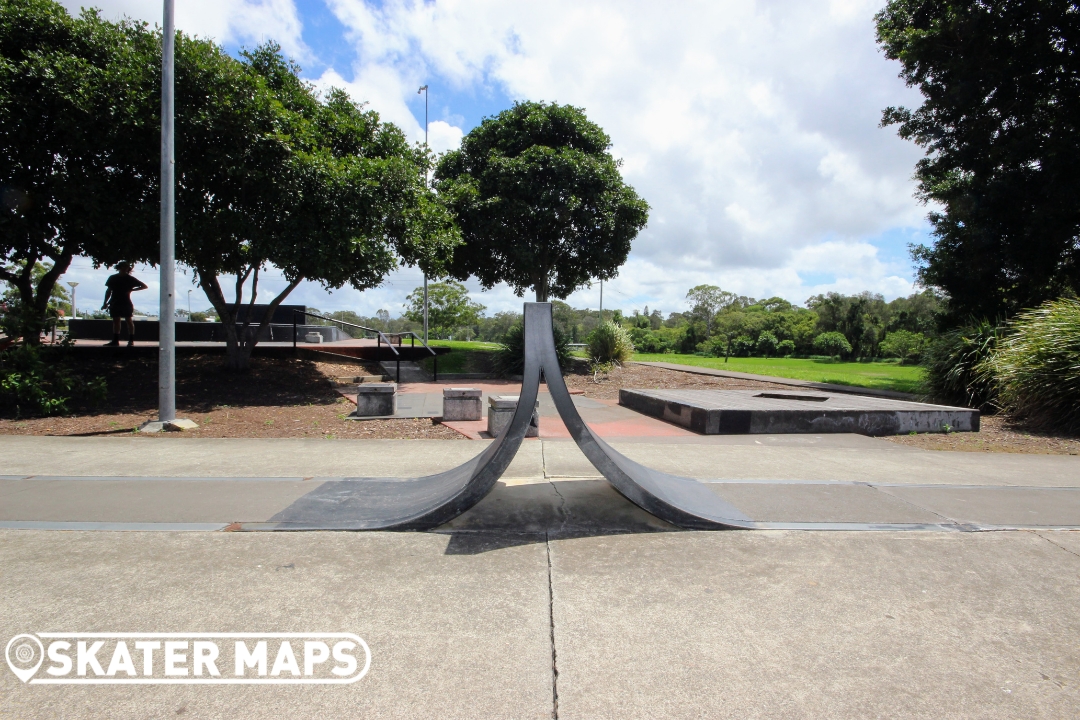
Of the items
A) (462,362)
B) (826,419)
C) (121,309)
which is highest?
(121,309)

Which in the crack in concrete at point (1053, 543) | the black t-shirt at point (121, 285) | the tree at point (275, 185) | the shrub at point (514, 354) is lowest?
the crack in concrete at point (1053, 543)

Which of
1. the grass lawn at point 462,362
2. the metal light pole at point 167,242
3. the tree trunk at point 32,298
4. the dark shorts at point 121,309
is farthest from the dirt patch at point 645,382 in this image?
the tree trunk at point 32,298

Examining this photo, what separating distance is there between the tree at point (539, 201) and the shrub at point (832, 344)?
35737 mm

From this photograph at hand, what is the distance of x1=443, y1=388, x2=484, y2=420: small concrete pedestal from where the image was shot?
898 centimetres

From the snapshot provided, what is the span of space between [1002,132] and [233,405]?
17616mm

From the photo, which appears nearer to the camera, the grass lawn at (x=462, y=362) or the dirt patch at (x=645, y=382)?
the dirt patch at (x=645, y=382)

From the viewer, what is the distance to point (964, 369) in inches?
448

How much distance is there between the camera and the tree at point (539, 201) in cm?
1795

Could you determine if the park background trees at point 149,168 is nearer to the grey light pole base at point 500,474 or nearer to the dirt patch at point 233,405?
the dirt patch at point 233,405

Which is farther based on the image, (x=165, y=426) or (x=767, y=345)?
(x=767, y=345)

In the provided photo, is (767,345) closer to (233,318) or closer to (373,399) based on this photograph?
(233,318)

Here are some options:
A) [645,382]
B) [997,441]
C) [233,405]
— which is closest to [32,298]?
[233,405]

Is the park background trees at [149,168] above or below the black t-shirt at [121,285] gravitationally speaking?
above

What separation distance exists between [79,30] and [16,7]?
2.83 ft
